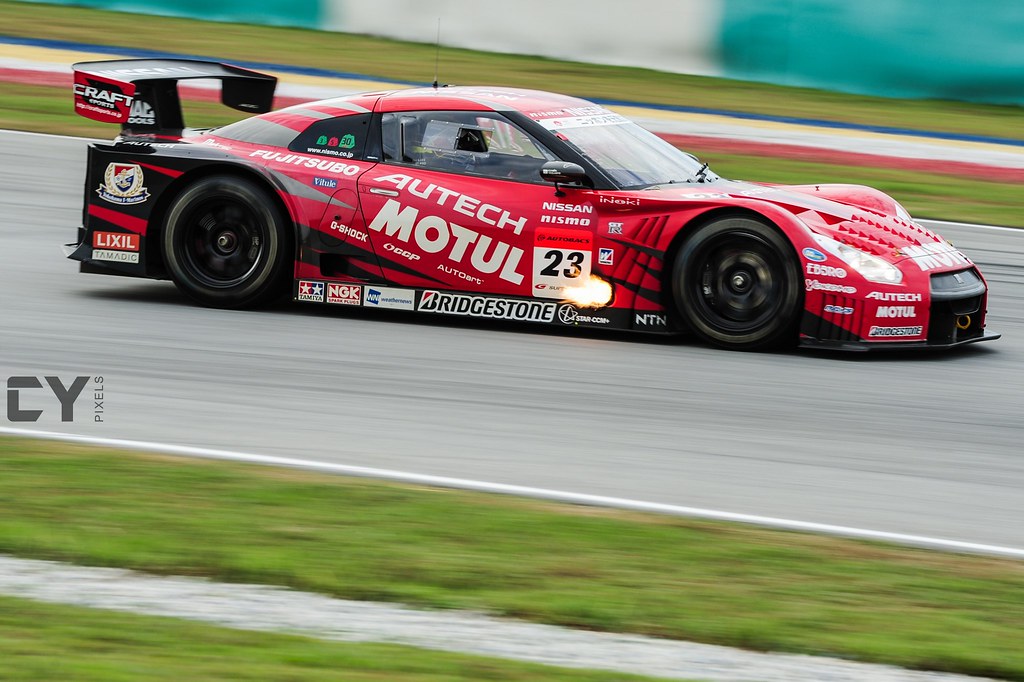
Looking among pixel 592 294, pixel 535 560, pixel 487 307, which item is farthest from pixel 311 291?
pixel 535 560

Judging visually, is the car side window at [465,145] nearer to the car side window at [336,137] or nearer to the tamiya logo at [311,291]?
the car side window at [336,137]

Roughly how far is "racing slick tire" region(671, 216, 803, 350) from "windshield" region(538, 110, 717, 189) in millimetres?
582

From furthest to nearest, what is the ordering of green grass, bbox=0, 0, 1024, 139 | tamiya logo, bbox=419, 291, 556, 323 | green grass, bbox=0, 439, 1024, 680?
green grass, bbox=0, 0, 1024, 139
tamiya logo, bbox=419, 291, 556, 323
green grass, bbox=0, 439, 1024, 680

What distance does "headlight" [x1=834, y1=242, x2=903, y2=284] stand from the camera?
735cm

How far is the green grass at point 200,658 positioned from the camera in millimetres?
3533

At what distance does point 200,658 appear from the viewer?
364 centimetres

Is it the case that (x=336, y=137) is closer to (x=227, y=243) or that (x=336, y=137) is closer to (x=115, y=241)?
(x=227, y=243)

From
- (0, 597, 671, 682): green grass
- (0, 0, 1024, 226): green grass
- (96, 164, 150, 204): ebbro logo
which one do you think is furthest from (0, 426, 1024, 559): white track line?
(0, 0, 1024, 226): green grass

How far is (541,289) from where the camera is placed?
785 centimetres

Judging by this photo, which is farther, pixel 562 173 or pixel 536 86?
pixel 536 86

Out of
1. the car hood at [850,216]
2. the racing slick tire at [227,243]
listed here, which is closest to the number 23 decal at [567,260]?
the car hood at [850,216]

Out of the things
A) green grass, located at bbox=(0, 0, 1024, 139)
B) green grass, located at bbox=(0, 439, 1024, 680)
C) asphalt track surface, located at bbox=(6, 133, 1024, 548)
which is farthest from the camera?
green grass, located at bbox=(0, 0, 1024, 139)

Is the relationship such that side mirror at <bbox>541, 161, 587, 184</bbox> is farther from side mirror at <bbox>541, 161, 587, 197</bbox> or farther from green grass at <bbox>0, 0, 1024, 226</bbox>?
green grass at <bbox>0, 0, 1024, 226</bbox>

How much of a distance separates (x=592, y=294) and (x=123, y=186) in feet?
9.58
